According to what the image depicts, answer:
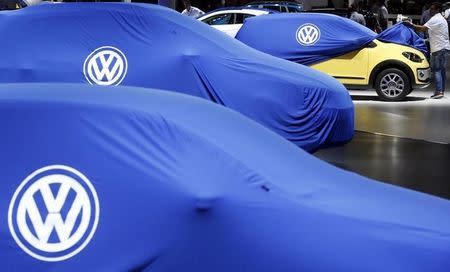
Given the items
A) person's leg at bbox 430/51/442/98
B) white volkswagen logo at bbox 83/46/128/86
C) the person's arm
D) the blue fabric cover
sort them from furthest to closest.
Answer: the person's arm < person's leg at bbox 430/51/442/98 < the blue fabric cover < white volkswagen logo at bbox 83/46/128/86

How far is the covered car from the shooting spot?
13.5m

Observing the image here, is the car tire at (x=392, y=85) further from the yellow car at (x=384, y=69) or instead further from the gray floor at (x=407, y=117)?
the gray floor at (x=407, y=117)

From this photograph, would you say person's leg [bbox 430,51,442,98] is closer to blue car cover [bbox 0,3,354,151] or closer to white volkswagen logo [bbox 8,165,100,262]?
blue car cover [bbox 0,3,354,151]

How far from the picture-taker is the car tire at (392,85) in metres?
16.1

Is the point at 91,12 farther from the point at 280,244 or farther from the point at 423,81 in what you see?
the point at 423,81

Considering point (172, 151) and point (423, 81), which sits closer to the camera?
point (172, 151)

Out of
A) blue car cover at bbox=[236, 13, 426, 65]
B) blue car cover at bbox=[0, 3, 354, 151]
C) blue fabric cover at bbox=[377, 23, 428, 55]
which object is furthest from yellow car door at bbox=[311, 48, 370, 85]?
blue car cover at bbox=[0, 3, 354, 151]

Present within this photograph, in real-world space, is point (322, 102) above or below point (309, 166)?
below

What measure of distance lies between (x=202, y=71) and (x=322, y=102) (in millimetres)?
1234

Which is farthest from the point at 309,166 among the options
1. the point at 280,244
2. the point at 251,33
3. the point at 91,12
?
the point at 251,33

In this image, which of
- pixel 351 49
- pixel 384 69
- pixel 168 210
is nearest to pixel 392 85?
pixel 384 69

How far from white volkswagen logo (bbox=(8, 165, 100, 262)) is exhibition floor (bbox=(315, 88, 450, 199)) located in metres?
5.33

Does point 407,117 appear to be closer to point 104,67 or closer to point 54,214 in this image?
point 104,67

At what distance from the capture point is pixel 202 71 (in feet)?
25.5
